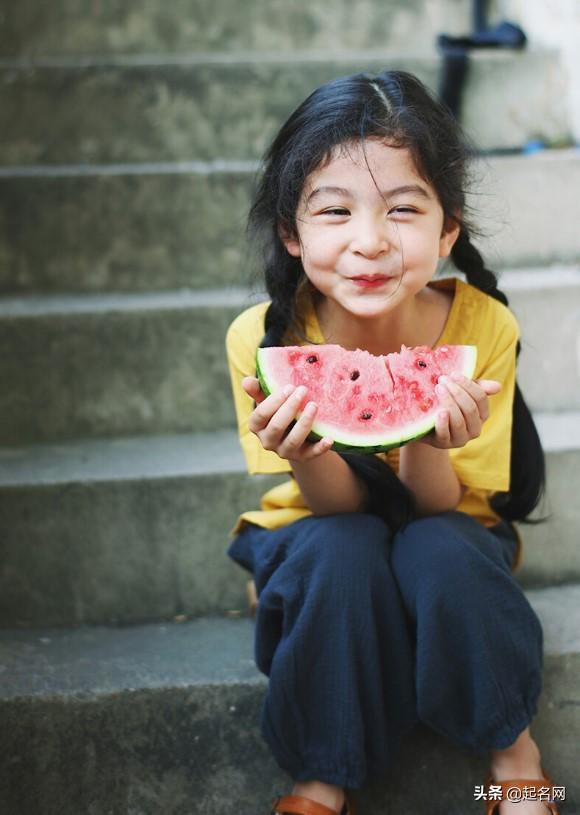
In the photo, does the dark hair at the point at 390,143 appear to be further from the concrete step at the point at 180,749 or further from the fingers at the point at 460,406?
the concrete step at the point at 180,749

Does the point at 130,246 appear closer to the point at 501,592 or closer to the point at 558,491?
the point at 558,491

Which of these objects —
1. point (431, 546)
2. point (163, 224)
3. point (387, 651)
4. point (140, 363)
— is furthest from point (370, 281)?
point (163, 224)

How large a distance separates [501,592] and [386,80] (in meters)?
0.93

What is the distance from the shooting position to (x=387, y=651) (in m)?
1.65

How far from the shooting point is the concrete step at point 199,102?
3043 mm

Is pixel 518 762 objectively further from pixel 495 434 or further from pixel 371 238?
pixel 371 238

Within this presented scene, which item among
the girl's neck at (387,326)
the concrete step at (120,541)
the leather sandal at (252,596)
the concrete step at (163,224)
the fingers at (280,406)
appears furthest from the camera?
the concrete step at (163,224)

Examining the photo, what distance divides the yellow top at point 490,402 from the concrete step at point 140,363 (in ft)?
1.86

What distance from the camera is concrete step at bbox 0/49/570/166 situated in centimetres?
304

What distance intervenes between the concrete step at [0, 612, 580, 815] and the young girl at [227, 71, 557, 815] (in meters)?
0.12

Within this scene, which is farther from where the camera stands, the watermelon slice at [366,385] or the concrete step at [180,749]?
the concrete step at [180,749]

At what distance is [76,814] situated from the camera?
1.78 m

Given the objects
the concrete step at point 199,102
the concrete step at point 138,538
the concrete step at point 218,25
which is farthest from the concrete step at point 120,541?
the concrete step at point 218,25

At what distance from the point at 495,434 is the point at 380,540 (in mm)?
324
